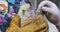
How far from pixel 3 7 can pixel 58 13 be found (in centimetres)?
22

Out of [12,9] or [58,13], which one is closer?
[58,13]

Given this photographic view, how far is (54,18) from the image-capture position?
45cm

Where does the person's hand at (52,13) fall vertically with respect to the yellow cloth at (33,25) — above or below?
above

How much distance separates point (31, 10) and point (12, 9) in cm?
8

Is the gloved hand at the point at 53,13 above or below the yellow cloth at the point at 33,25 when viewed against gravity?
above

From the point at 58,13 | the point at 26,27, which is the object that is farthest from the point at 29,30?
the point at 58,13

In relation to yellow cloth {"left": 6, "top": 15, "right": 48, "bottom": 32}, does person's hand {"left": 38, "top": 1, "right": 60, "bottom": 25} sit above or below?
above

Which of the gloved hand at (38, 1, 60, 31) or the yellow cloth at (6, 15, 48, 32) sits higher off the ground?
the gloved hand at (38, 1, 60, 31)

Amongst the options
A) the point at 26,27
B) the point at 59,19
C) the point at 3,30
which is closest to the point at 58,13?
the point at 59,19

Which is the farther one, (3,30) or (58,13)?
(3,30)

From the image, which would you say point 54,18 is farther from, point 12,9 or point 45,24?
point 12,9

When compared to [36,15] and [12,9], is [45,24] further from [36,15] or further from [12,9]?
[12,9]

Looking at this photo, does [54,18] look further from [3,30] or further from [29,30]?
[3,30]

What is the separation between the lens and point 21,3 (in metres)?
0.57
